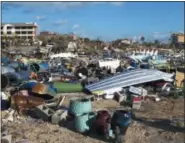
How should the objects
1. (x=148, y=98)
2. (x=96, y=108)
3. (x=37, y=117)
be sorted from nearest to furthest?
(x=37, y=117) < (x=96, y=108) < (x=148, y=98)

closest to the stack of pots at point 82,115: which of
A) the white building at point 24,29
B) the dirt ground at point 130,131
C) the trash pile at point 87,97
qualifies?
the trash pile at point 87,97

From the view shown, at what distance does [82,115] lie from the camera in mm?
11086

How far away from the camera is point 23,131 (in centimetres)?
1091

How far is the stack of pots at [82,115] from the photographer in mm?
10766

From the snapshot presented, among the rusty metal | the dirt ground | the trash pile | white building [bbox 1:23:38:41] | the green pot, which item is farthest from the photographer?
white building [bbox 1:23:38:41]

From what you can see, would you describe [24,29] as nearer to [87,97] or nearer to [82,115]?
[87,97]

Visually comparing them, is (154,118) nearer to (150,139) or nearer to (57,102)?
(150,139)

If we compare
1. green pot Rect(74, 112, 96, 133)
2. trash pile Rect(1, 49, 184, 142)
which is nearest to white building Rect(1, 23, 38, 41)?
trash pile Rect(1, 49, 184, 142)

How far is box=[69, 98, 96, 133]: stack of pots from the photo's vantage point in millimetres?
10766

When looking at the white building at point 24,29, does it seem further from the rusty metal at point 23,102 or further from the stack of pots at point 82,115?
the stack of pots at point 82,115

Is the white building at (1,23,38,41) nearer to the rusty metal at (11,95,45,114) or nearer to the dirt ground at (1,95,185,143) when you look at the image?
the rusty metal at (11,95,45,114)

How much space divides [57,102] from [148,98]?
3.96 m

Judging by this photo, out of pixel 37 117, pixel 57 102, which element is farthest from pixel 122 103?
pixel 37 117

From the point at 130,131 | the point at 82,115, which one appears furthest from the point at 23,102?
the point at 130,131
